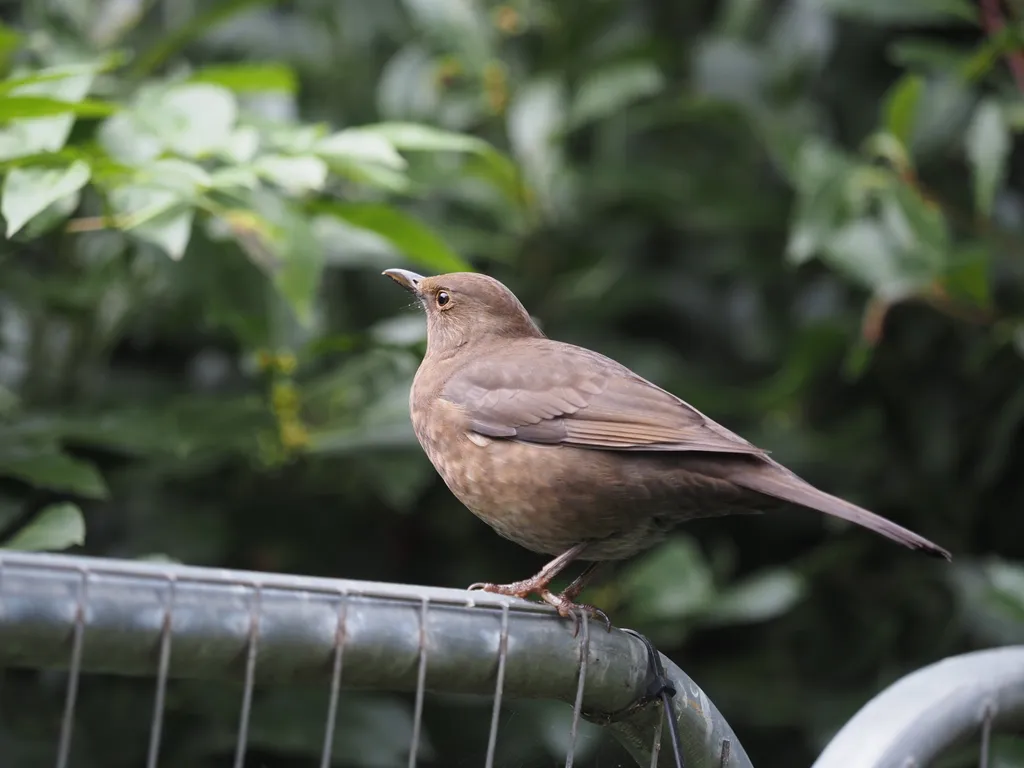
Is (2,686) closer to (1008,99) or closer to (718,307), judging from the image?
(718,307)

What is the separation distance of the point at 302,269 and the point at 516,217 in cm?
138

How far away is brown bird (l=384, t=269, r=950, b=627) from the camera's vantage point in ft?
8.72

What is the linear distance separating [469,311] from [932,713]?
179 cm

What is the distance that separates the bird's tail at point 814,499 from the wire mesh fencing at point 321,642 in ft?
1.46

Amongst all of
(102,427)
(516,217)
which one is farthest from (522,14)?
(102,427)

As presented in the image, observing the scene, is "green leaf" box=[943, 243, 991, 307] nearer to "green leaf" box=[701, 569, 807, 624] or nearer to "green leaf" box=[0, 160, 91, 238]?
"green leaf" box=[701, 569, 807, 624]

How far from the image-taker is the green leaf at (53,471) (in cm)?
282

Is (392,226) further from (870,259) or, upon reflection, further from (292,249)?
(870,259)

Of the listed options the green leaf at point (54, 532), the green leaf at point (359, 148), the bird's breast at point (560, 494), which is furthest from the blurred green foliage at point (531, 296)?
Answer: the bird's breast at point (560, 494)

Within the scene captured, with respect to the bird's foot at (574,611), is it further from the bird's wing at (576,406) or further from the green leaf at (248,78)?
the green leaf at (248,78)

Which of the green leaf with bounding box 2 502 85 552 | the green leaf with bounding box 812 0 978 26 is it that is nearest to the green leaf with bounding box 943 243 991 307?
the green leaf with bounding box 812 0 978 26

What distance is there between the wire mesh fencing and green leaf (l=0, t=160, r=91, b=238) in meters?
1.08

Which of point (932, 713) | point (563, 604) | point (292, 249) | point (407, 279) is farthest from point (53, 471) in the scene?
point (932, 713)

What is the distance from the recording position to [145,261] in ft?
11.8
